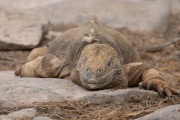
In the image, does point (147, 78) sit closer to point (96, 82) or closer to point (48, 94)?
point (96, 82)

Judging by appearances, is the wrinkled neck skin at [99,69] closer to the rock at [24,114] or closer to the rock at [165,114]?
the rock at [24,114]

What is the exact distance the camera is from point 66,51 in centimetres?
721

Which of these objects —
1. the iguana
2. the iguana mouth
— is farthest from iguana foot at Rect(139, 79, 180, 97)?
the iguana mouth

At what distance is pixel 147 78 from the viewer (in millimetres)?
6816

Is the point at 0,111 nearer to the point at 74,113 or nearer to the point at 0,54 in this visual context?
the point at 74,113

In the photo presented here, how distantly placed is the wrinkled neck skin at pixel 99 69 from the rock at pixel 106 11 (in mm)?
6492

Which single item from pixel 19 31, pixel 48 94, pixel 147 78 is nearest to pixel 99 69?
pixel 48 94

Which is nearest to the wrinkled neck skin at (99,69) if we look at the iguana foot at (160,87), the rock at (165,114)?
the iguana foot at (160,87)

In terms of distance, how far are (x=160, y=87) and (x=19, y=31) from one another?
5.20 metres

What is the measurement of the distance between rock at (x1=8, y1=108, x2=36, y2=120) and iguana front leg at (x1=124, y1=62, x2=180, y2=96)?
4.56ft

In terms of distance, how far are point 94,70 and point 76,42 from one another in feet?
3.40

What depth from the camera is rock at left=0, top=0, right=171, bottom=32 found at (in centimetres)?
1325

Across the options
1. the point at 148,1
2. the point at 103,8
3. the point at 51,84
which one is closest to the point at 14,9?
the point at 103,8

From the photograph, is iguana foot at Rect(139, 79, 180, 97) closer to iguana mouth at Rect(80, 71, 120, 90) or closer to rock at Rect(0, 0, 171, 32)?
iguana mouth at Rect(80, 71, 120, 90)
